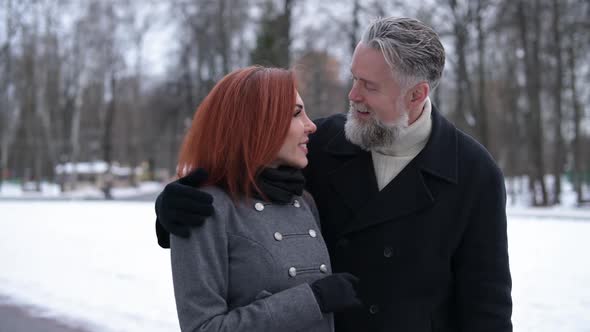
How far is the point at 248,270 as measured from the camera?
197cm

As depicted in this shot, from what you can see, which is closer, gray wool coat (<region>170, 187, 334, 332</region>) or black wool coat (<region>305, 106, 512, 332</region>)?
gray wool coat (<region>170, 187, 334, 332</region>)

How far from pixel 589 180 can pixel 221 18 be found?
29.9 meters

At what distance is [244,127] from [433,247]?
3.06 ft

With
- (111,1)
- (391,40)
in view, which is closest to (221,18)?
(111,1)

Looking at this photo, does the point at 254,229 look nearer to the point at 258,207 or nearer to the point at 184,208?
the point at 258,207

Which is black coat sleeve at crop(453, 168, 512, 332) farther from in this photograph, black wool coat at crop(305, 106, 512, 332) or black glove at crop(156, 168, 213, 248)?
black glove at crop(156, 168, 213, 248)

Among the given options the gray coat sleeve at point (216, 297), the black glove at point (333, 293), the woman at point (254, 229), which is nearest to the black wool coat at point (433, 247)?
the woman at point (254, 229)

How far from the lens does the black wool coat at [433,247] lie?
2.29 metres

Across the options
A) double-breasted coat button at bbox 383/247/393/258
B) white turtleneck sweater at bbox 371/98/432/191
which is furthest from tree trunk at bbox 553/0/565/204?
double-breasted coat button at bbox 383/247/393/258

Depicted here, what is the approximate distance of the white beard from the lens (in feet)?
7.79

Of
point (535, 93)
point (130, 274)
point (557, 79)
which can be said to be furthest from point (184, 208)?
point (557, 79)

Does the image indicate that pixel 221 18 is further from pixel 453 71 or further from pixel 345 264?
pixel 345 264

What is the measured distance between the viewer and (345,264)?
2412 mm

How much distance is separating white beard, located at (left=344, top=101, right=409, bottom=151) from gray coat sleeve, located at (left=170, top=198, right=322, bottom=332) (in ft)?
2.39
